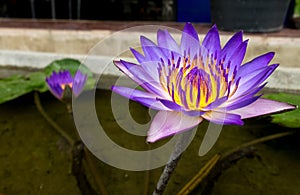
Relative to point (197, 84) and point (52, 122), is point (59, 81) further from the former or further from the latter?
point (197, 84)

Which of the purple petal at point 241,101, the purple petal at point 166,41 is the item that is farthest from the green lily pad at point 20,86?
the purple petal at point 241,101

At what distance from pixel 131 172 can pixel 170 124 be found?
1.34 ft

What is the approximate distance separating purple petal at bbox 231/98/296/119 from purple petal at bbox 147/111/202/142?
0.05 m

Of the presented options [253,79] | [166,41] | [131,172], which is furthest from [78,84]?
[253,79]

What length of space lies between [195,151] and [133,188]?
0.20m

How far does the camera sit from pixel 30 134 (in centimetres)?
95

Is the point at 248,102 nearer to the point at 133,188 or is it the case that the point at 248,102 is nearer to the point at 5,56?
the point at 133,188

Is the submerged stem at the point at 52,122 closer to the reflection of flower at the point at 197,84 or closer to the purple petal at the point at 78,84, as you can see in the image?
the purple petal at the point at 78,84

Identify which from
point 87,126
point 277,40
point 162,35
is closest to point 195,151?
point 87,126

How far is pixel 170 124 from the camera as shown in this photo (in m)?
0.37

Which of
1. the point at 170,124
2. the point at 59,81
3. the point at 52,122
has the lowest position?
the point at 52,122

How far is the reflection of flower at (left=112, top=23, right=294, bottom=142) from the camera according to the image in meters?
0.37

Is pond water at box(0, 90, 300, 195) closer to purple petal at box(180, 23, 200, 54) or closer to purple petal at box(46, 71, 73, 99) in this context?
purple petal at box(46, 71, 73, 99)

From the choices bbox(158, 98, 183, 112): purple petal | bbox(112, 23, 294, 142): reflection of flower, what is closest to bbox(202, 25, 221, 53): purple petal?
bbox(112, 23, 294, 142): reflection of flower
